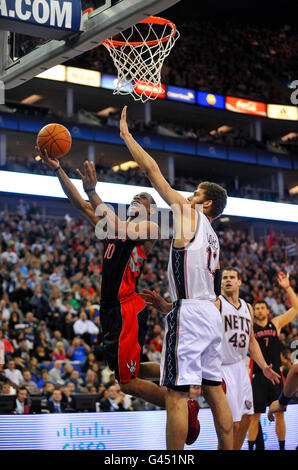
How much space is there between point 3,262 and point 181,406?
1097 centimetres

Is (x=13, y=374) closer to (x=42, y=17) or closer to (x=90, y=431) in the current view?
(x=90, y=431)

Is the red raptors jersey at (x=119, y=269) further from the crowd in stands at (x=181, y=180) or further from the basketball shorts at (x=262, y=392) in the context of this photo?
the crowd in stands at (x=181, y=180)

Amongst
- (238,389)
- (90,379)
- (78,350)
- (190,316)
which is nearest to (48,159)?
(190,316)

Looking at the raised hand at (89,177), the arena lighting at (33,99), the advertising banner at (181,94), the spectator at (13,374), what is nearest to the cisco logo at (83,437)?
the raised hand at (89,177)

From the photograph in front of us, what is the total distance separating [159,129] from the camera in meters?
28.6

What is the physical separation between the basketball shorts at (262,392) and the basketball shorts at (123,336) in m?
2.75

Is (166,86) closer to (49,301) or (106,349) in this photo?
(49,301)

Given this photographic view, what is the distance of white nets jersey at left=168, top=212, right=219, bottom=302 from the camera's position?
15.6ft

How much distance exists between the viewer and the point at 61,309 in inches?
548

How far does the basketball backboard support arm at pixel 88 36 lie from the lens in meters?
5.18

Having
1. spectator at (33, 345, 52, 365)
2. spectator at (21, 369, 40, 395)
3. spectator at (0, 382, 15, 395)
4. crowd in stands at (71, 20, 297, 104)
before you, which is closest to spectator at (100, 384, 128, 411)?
spectator at (21, 369, 40, 395)

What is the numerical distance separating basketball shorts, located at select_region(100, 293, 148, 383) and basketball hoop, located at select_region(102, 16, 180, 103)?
7.20ft

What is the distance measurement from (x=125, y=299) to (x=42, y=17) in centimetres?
251

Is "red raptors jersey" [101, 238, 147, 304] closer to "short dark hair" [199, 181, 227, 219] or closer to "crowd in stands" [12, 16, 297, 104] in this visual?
"short dark hair" [199, 181, 227, 219]
